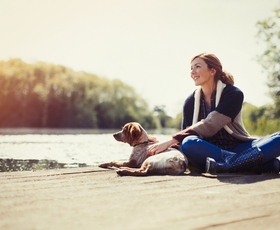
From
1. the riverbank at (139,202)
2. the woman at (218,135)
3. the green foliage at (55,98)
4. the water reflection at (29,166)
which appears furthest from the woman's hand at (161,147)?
the green foliage at (55,98)

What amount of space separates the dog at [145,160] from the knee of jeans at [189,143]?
0.08m

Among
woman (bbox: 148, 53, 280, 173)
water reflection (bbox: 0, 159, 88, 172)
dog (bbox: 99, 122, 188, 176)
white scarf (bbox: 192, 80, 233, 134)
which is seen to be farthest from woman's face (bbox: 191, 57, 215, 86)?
water reflection (bbox: 0, 159, 88, 172)

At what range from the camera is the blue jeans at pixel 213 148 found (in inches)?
157

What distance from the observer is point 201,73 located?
14.3 feet

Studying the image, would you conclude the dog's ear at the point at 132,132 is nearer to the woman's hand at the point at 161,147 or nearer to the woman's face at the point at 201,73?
the woman's hand at the point at 161,147

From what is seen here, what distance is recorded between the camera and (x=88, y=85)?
4850cm

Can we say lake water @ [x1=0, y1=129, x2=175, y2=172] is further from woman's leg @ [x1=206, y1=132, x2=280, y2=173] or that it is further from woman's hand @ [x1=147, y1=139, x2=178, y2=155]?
woman's leg @ [x1=206, y1=132, x2=280, y2=173]

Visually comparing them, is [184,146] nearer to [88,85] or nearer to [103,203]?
[103,203]

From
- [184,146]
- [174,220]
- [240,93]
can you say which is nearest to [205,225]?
[174,220]

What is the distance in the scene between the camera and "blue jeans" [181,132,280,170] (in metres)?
4.00

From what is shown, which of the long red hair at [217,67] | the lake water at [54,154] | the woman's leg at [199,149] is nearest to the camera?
the woman's leg at [199,149]

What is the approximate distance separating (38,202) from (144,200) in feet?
2.20

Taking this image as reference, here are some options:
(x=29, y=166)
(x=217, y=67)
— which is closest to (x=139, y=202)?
(x=217, y=67)

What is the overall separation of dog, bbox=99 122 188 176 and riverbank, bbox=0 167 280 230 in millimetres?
355
